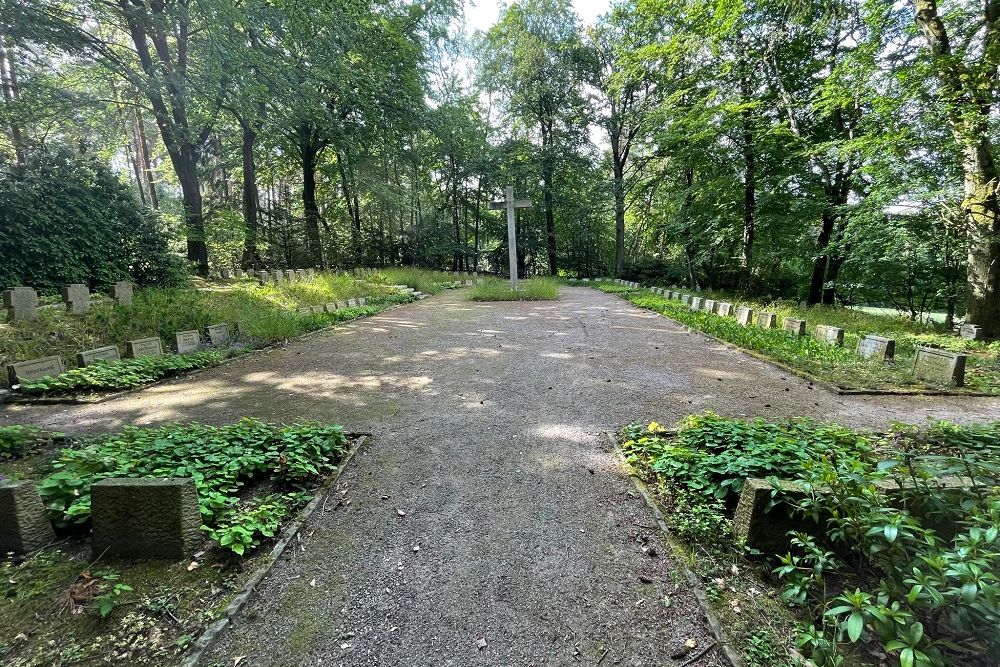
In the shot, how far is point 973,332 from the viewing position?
21.8 feet

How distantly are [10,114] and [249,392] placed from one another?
1069cm

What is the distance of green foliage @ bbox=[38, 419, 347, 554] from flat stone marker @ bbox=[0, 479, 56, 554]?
0.10 meters

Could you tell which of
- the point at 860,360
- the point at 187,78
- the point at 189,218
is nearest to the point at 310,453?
the point at 860,360

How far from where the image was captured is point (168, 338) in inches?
261

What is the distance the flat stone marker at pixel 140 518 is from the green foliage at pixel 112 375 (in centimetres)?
376

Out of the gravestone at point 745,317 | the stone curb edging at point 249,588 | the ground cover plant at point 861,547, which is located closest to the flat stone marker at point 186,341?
the stone curb edging at point 249,588

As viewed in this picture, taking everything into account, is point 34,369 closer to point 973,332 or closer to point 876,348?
point 876,348

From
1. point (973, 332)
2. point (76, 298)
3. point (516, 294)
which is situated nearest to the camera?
point (76, 298)

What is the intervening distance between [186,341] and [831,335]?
399 inches

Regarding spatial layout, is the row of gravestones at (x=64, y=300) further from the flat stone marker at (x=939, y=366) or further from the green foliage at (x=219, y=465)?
the flat stone marker at (x=939, y=366)

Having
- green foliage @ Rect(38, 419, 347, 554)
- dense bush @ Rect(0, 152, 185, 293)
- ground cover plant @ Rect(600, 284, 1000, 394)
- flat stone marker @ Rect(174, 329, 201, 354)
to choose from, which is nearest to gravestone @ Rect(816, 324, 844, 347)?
ground cover plant @ Rect(600, 284, 1000, 394)

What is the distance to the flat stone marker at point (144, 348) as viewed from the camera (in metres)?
5.77

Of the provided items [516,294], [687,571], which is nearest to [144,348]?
[687,571]

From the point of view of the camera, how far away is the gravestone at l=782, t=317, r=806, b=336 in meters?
6.89
